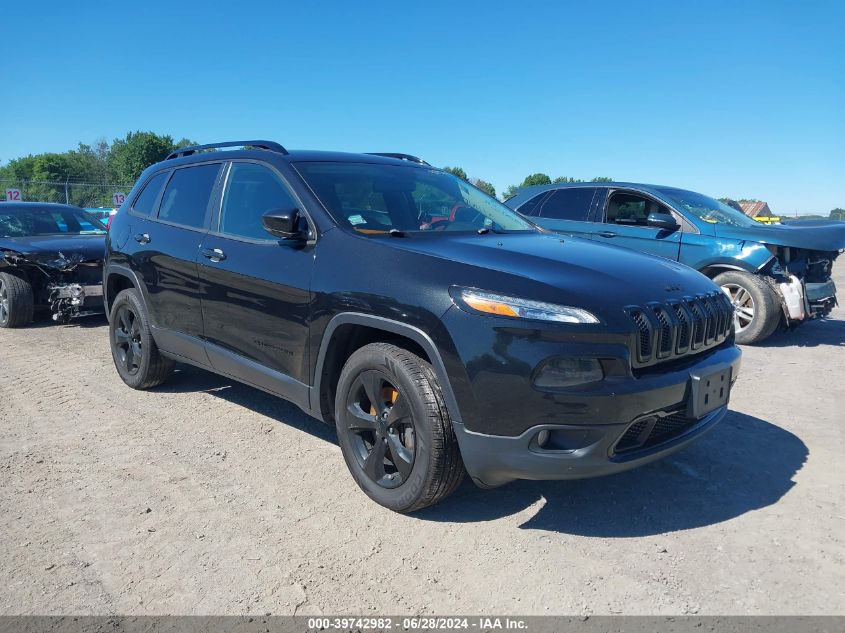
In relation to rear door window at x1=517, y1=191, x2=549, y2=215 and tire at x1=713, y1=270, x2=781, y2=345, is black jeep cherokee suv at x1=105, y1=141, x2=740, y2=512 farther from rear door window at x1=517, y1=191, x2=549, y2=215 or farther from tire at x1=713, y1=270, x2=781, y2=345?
rear door window at x1=517, y1=191, x2=549, y2=215

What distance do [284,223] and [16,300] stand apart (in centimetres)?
593

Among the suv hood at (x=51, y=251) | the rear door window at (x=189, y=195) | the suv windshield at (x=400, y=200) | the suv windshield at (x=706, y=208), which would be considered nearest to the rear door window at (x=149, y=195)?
the rear door window at (x=189, y=195)

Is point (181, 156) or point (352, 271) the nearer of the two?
point (352, 271)

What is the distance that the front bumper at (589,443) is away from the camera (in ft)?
8.70

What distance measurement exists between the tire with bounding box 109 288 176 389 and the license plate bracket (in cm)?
376

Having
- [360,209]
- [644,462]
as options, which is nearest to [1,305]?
[360,209]

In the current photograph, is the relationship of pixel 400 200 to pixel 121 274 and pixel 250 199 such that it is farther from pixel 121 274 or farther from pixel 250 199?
pixel 121 274

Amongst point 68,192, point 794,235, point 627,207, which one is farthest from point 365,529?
point 68,192

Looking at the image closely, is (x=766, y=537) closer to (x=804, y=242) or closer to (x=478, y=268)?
(x=478, y=268)

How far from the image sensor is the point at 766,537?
2.93 metres

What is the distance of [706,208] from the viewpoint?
307 inches

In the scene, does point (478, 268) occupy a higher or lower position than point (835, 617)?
higher

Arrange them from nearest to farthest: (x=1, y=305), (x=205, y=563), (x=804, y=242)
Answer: (x=205, y=563)
(x=804, y=242)
(x=1, y=305)

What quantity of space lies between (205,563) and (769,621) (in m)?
2.19
